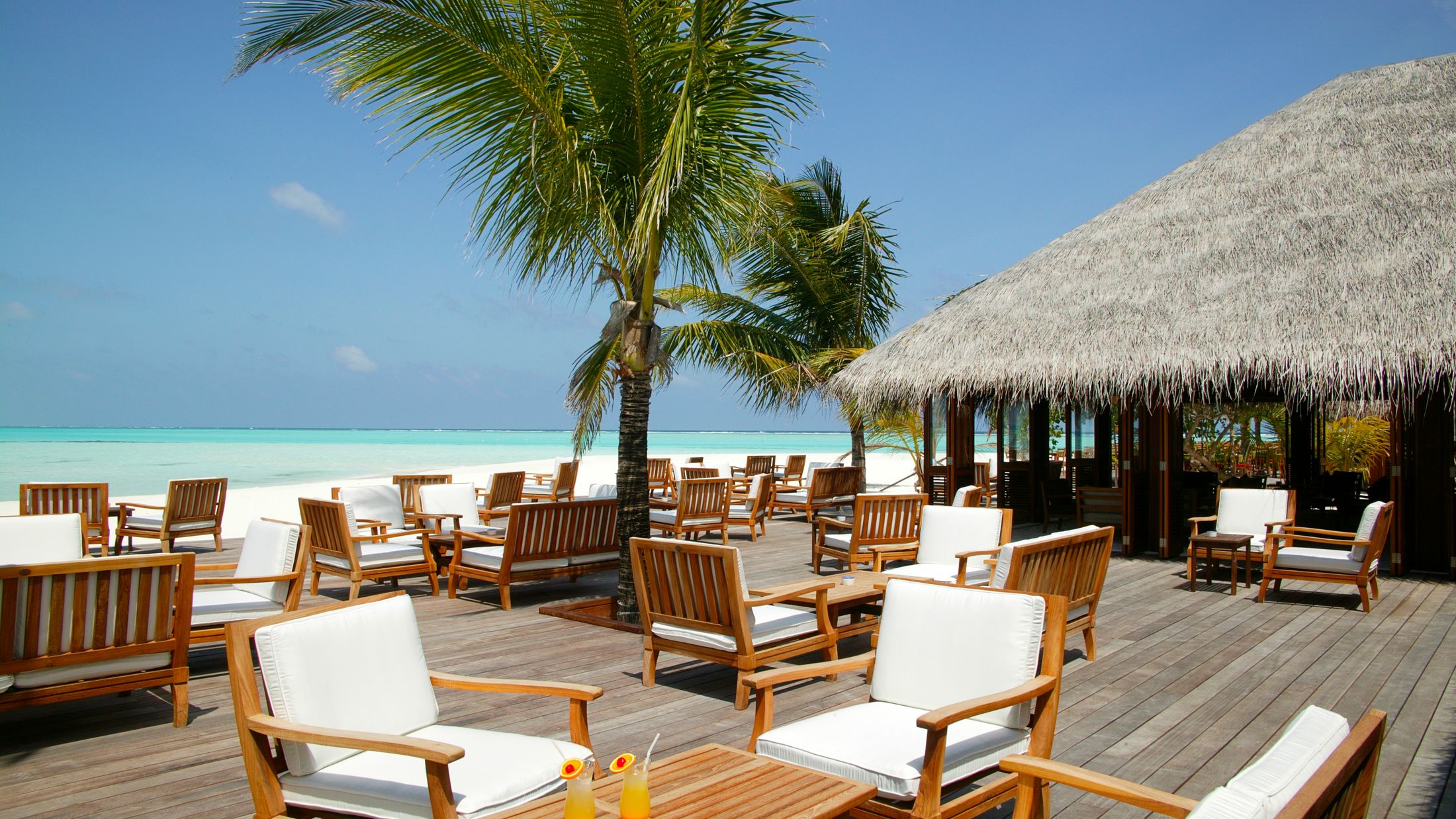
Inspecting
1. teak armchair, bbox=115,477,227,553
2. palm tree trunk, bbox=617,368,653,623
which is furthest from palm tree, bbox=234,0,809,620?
teak armchair, bbox=115,477,227,553

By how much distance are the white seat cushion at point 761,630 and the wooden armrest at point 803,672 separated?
124cm

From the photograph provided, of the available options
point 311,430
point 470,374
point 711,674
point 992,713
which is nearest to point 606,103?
point 711,674

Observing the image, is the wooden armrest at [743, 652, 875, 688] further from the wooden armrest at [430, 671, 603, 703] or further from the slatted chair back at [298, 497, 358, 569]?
the slatted chair back at [298, 497, 358, 569]

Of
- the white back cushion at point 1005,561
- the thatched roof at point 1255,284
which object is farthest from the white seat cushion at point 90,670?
the thatched roof at point 1255,284

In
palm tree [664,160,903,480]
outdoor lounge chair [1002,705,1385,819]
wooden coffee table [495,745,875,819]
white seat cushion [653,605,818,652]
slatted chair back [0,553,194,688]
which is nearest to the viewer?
outdoor lounge chair [1002,705,1385,819]

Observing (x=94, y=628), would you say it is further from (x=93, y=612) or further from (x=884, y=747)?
(x=884, y=747)

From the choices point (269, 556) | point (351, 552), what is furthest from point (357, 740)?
point (351, 552)

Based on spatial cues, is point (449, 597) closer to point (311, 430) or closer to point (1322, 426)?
point (1322, 426)

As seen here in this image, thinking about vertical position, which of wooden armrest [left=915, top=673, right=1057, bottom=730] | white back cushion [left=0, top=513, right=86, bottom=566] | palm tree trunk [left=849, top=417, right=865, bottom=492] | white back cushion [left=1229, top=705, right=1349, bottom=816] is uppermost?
palm tree trunk [left=849, top=417, right=865, bottom=492]

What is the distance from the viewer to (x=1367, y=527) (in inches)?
254

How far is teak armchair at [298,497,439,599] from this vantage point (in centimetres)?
655

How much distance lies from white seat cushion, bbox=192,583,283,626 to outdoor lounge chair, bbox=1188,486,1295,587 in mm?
7018

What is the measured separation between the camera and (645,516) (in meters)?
5.98

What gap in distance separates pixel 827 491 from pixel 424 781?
9.55m
